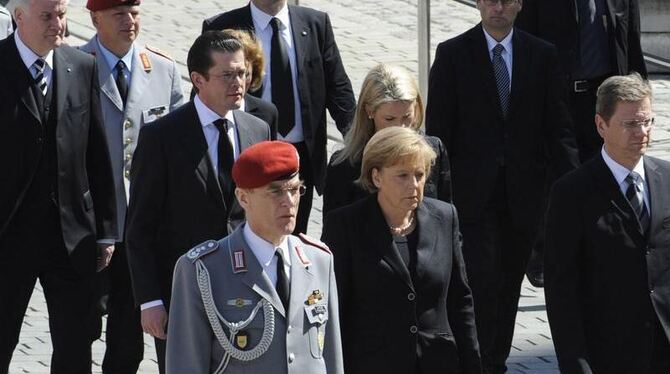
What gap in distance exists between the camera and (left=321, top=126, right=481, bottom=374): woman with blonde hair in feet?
22.2

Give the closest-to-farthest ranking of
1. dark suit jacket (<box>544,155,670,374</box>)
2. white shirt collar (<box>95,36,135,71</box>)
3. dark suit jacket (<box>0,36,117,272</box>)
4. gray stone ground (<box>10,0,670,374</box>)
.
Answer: dark suit jacket (<box>544,155,670,374</box>), dark suit jacket (<box>0,36,117,272</box>), white shirt collar (<box>95,36,135,71</box>), gray stone ground (<box>10,0,670,374</box>)

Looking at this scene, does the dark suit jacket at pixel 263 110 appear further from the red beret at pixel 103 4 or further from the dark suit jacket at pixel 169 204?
the red beret at pixel 103 4

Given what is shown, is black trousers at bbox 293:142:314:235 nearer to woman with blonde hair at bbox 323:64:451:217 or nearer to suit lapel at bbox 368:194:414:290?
woman with blonde hair at bbox 323:64:451:217

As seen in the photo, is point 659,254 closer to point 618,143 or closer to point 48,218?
point 618,143

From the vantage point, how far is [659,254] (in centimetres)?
700

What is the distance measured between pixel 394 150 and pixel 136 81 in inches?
90.6

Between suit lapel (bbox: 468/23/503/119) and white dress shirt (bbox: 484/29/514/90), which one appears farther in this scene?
white dress shirt (bbox: 484/29/514/90)

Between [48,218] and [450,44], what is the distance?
7.91 feet

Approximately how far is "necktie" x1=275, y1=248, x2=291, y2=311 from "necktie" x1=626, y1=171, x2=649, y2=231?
5.81 ft

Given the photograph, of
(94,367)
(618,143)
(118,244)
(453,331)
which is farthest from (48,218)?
(618,143)

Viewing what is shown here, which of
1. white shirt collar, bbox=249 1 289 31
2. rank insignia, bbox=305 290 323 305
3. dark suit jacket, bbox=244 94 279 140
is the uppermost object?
white shirt collar, bbox=249 1 289 31

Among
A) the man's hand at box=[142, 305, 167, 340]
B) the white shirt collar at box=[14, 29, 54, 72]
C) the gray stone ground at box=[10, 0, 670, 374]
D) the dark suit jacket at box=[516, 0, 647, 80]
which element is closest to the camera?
the man's hand at box=[142, 305, 167, 340]

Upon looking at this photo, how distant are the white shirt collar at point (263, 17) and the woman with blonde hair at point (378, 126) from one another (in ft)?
6.27

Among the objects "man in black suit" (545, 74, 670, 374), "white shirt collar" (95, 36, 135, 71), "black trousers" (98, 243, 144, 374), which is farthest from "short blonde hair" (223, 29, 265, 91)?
"man in black suit" (545, 74, 670, 374)
